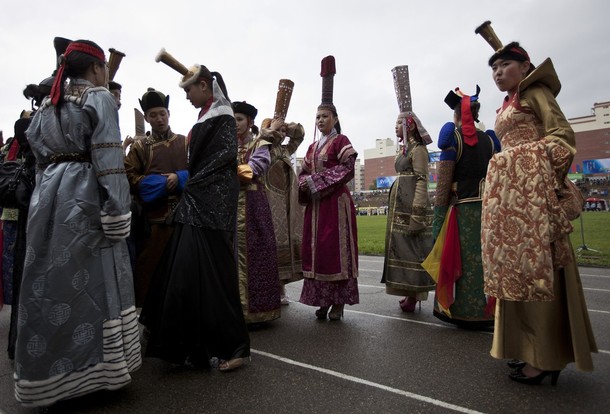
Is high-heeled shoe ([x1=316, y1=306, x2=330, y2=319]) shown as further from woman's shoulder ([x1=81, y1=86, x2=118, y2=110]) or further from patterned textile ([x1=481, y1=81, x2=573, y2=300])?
Result: woman's shoulder ([x1=81, y1=86, x2=118, y2=110])

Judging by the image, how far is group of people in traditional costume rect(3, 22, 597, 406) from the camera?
7.77 ft

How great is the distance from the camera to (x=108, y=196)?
8.06 feet

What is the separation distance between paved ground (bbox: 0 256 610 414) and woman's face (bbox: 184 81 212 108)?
1974 mm

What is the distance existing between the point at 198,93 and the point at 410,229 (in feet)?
8.98

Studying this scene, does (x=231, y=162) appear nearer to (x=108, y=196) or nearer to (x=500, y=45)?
(x=108, y=196)

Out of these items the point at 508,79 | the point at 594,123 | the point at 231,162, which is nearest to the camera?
the point at 508,79

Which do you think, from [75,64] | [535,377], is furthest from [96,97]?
[535,377]

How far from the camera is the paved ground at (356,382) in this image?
2.39 metres

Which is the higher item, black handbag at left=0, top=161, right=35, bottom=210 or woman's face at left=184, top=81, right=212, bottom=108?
woman's face at left=184, top=81, right=212, bottom=108

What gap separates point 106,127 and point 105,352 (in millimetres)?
1289

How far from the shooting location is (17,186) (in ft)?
10.2

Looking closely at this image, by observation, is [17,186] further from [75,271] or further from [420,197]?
A: [420,197]

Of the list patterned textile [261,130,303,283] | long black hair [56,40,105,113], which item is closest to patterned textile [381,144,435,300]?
patterned textile [261,130,303,283]

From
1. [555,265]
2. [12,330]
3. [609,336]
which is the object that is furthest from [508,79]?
[12,330]
